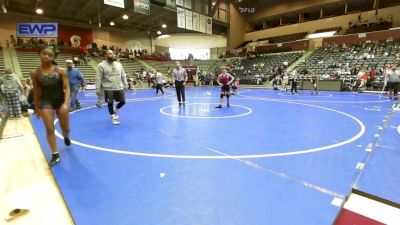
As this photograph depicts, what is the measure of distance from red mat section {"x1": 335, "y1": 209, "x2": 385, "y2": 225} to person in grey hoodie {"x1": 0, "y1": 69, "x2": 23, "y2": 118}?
27.2 feet

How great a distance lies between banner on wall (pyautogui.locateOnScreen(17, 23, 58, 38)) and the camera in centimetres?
1183

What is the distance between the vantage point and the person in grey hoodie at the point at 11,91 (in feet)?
24.0

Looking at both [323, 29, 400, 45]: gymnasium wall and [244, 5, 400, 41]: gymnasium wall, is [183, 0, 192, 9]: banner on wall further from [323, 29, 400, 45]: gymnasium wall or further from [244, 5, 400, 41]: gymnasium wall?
[244, 5, 400, 41]: gymnasium wall

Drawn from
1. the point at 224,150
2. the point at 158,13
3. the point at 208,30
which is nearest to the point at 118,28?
the point at 158,13

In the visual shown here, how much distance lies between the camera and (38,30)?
1227cm

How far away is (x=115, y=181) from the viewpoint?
318 centimetres

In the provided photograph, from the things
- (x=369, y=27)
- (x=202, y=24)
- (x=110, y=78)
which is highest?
(x=202, y=24)

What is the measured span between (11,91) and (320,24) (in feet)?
105

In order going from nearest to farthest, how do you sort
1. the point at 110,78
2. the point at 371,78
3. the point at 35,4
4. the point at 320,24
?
the point at 110,78 → the point at 371,78 → the point at 35,4 → the point at 320,24

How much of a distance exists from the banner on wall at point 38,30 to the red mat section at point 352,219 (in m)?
12.9

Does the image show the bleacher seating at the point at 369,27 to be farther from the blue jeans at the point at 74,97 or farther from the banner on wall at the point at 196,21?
the blue jeans at the point at 74,97

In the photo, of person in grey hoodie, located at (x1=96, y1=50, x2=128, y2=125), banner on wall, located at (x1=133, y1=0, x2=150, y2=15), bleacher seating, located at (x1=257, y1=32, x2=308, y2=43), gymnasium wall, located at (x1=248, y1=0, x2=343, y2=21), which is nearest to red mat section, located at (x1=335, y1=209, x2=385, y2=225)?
person in grey hoodie, located at (x1=96, y1=50, x2=128, y2=125)

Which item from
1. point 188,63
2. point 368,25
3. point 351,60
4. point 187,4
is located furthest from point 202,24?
point 368,25

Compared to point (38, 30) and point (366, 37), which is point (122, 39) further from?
point (366, 37)
